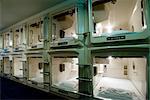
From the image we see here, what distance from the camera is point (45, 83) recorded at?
362cm

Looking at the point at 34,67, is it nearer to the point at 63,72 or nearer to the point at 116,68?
the point at 63,72

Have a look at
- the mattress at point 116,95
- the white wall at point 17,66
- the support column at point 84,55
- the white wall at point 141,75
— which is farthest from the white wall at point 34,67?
the white wall at point 141,75

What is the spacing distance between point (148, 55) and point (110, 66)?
9.46 feet

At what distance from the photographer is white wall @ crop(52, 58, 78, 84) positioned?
3650mm

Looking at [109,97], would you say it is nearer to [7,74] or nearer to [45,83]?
[45,83]

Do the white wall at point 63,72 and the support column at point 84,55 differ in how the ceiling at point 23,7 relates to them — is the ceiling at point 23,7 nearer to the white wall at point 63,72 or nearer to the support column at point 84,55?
the support column at point 84,55

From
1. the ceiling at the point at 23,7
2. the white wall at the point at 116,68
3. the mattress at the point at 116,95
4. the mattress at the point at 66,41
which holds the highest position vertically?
the ceiling at the point at 23,7

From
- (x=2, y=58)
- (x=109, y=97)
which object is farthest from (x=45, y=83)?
(x=2, y=58)

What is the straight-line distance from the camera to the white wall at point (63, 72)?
3.65m

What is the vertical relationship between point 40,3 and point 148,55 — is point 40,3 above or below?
above

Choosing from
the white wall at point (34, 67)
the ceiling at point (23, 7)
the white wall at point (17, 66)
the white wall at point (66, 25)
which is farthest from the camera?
the white wall at point (17, 66)

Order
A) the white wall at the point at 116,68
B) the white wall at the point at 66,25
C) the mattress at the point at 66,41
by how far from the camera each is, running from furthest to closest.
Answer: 1. the white wall at the point at 116,68
2. the white wall at the point at 66,25
3. the mattress at the point at 66,41

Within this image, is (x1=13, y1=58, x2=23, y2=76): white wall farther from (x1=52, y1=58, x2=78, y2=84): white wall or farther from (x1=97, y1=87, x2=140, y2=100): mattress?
(x1=97, y1=87, x2=140, y2=100): mattress

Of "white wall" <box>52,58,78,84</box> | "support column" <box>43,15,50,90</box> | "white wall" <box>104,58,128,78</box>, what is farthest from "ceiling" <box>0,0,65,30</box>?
"white wall" <box>104,58,128,78</box>
